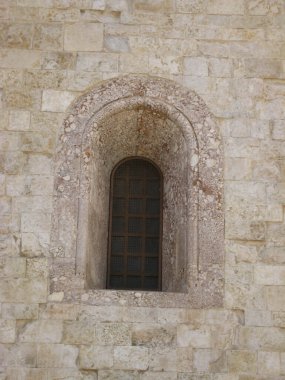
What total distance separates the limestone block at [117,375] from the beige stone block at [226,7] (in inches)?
151

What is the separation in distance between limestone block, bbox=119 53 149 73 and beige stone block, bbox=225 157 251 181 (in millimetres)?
1328

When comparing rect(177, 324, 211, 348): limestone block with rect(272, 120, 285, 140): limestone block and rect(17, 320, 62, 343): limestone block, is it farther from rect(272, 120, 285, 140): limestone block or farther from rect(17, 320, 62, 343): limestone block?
rect(272, 120, 285, 140): limestone block

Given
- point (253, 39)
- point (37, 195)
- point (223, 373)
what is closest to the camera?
point (223, 373)

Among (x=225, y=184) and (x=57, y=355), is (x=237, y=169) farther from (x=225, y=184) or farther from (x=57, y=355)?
(x=57, y=355)

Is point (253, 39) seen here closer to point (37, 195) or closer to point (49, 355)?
point (37, 195)

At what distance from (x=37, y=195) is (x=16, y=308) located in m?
1.12

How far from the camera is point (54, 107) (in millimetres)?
6375

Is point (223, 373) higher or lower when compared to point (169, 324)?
lower

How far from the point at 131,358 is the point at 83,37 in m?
3.33

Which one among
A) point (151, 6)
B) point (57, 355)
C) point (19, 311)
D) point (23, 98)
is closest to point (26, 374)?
point (57, 355)

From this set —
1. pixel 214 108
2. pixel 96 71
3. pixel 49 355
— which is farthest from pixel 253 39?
pixel 49 355

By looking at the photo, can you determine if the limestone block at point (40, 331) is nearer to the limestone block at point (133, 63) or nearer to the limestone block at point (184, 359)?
the limestone block at point (184, 359)

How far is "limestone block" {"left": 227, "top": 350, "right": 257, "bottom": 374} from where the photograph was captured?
5.73 metres

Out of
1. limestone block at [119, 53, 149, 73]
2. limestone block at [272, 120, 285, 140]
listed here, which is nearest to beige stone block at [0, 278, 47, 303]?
limestone block at [119, 53, 149, 73]
